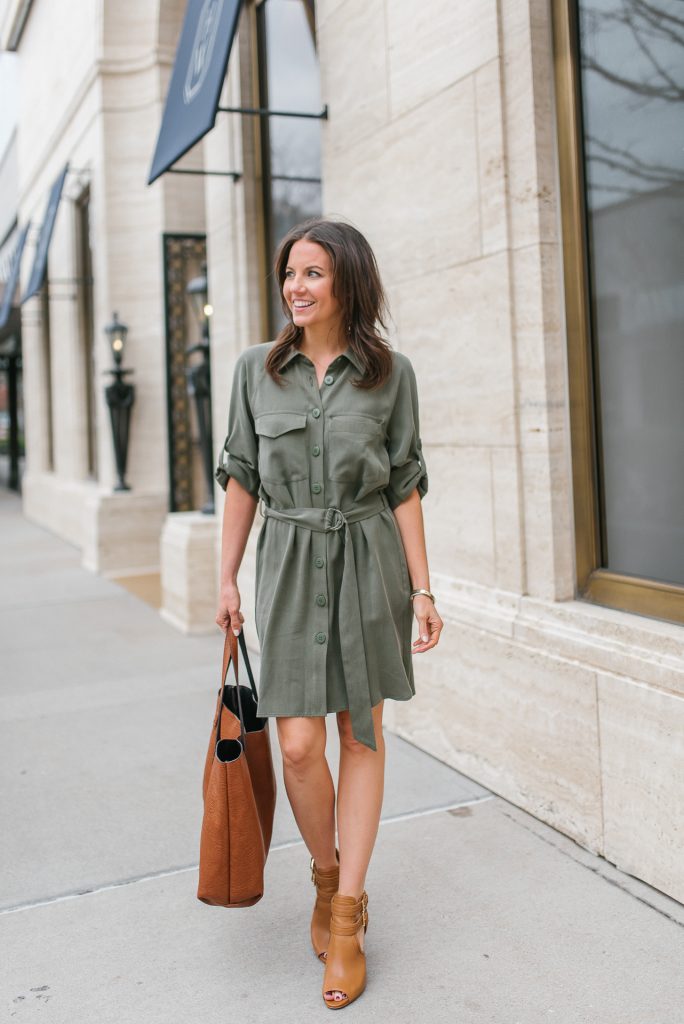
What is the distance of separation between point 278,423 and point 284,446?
0.07 meters

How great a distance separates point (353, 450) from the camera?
263 cm

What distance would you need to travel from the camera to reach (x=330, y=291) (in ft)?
8.73

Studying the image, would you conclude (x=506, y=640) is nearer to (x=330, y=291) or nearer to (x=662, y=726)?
(x=662, y=726)

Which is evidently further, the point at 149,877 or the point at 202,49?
the point at 202,49

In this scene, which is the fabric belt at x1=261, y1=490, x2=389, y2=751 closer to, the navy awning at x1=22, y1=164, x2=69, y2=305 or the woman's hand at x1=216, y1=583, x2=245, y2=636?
the woman's hand at x1=216, y1=583, x2=245, y2=636

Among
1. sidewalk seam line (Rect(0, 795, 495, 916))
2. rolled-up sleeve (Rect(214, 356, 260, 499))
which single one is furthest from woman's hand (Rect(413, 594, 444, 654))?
sidewalk seam line (Rect(0, 795, 495, 916))

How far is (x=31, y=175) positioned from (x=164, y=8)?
7.85 meters

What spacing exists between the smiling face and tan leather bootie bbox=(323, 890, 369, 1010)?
1605mm

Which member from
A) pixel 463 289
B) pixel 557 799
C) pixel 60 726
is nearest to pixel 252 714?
pixel 557 799

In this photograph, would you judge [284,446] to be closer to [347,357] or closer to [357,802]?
[347,357]

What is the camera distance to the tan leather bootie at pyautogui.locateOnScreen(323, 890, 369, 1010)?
101 inches

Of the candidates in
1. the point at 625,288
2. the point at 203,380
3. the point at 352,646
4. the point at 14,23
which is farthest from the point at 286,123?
the point at 14,23

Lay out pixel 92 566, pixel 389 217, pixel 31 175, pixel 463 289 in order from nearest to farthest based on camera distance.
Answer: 1. pixel 463 289
2. pixel 389 217
3. pixel 92 566
4. pixel 31 175

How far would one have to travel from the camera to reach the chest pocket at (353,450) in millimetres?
2635
